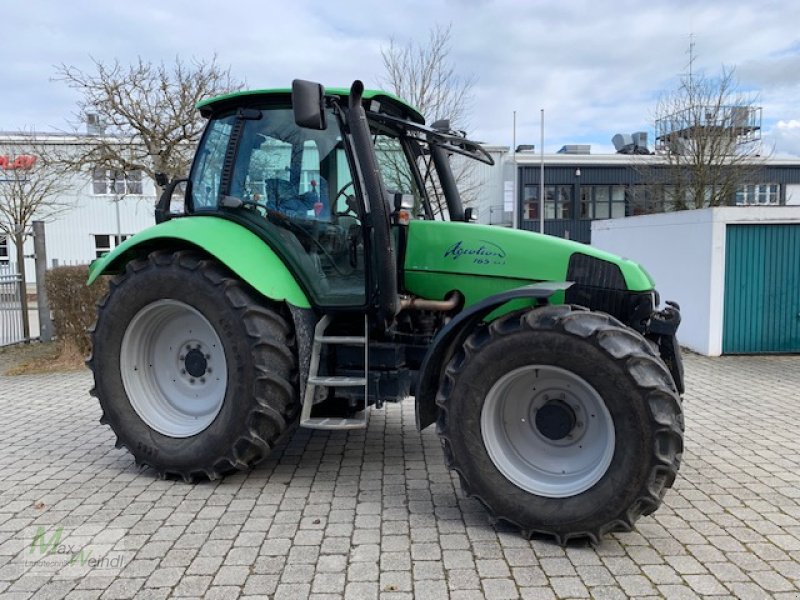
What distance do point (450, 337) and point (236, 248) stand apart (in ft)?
5.01

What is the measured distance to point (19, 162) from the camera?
18.3 meters

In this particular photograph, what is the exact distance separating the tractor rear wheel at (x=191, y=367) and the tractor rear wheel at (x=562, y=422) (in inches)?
46.3

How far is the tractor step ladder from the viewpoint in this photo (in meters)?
4.11

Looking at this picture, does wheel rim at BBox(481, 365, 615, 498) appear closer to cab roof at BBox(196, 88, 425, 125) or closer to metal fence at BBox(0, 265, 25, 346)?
cab roof at BBox(196, 88, 425, 125)

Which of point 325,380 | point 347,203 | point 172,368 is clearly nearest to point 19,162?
point 172,368

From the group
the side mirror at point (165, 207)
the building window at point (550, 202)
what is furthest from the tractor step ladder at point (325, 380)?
the building window at point (550, 202)

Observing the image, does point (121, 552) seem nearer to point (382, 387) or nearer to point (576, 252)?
point (382, 387)

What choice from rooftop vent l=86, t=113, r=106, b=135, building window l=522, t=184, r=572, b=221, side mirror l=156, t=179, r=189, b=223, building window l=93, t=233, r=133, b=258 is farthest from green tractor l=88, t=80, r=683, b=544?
building window l=522, t=184, r=572, b=221

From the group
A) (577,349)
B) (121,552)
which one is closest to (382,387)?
(577,349)

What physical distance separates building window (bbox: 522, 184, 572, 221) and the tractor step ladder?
27454 mm

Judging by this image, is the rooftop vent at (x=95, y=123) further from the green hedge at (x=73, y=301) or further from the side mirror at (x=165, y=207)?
the side mirror at (x=165, y=207)

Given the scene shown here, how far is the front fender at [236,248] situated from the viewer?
4.11 metres

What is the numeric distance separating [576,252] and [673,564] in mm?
1801

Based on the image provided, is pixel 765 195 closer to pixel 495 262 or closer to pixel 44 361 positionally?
pixel 44 361
